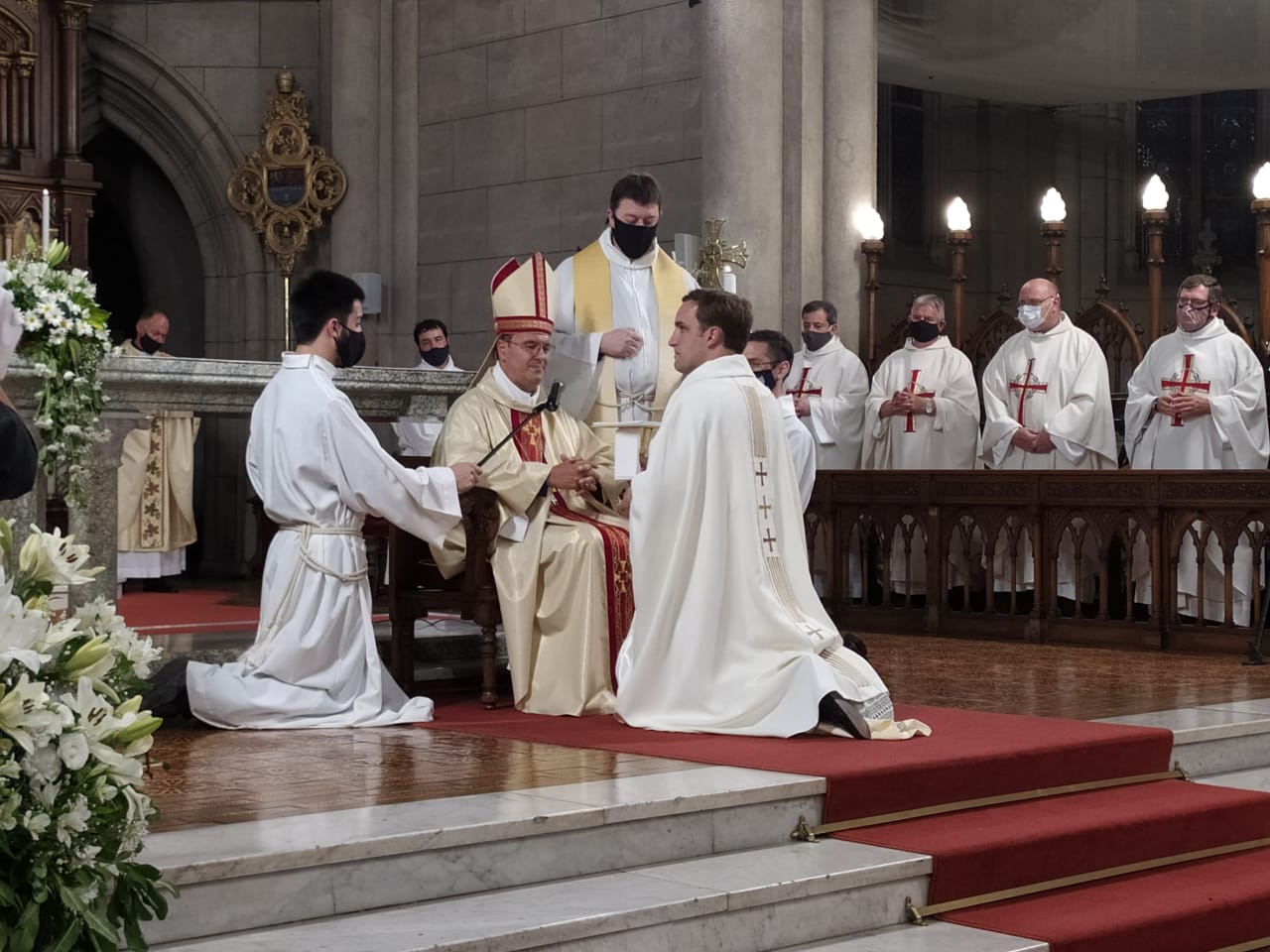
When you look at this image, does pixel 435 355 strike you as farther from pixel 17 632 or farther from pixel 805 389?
pixel 17 632

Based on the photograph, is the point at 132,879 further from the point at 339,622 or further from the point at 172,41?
the point at 172,41

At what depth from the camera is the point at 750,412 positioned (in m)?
6.04

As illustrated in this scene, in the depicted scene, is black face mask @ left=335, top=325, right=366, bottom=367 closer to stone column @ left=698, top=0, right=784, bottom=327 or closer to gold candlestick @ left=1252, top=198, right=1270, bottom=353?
stone column @ left=698, top=0, right=784, bottom=327

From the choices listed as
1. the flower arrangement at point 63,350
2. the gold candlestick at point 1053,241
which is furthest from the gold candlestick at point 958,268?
the flower arrangement at point 63,350

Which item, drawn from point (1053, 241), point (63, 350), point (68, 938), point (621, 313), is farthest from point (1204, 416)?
point (68, 938)

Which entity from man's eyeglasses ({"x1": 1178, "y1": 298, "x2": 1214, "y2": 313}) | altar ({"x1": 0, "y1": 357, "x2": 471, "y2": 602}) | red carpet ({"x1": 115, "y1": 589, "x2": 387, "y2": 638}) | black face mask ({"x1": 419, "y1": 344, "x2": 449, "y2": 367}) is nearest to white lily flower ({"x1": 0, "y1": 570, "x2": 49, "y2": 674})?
altar ({"x1": 0, "y1": 357, "x2": 471, "y2": 602})

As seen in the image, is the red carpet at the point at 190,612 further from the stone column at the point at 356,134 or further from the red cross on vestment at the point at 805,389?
the red cross on vestment at the point at 805,389

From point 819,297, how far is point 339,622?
604 centimetres

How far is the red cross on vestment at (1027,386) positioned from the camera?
406 inches

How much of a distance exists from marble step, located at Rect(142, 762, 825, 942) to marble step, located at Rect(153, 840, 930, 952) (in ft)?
0.13

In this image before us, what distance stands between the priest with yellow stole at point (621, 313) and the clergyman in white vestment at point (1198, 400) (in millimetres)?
3099

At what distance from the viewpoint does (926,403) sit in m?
10.7

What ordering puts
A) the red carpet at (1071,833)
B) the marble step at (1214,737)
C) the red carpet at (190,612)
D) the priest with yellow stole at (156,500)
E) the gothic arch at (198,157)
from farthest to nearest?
the gothic arch at (198,157) < the priest with yellow stole at (156,500) < the red carpet at (190,612) < the marble step at (1214,737) < the red carpet at (1071,833)

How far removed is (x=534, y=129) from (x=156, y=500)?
383 cm
